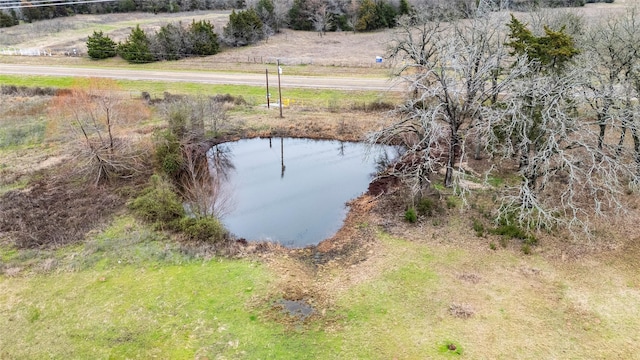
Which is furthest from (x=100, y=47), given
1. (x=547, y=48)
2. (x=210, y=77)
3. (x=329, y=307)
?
(x=329, y=307)

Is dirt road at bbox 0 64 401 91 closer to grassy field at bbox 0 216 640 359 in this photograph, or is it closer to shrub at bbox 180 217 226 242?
shrub at bbox 180 217 226 242

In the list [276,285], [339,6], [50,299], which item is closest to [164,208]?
[50,299]

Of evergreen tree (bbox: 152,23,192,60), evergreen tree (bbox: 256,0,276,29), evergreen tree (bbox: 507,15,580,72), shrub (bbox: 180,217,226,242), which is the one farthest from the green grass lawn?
evergreen tree (bbox: 256,0,276,29)

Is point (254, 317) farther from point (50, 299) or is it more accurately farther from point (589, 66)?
point (589, 66)

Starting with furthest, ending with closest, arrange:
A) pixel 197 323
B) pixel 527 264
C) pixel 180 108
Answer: pixel 180 108 < pixel 527 264 < pixel 197 323

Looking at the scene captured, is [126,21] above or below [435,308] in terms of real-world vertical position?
above

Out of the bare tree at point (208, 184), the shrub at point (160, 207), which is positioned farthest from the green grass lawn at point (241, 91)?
the shrub at point (160, 207)

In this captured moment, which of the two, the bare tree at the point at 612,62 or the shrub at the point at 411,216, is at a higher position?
the bare tree at the point at 612,62

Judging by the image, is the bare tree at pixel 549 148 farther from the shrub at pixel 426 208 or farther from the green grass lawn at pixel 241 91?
the green grass lawn at pixel 241 91
